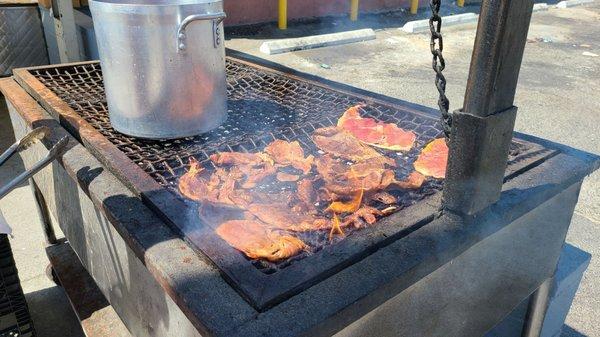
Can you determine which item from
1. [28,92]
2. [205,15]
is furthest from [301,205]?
[28,92]

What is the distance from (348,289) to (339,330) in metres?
0.10

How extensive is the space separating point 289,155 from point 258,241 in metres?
0.66

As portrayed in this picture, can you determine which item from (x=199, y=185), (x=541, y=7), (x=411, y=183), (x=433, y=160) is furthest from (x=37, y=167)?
(x=541, y=7)

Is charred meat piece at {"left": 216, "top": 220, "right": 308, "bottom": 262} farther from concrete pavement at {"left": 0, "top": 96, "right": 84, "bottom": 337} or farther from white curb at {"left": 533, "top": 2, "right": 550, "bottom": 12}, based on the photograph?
white curb at {"left": 533, "top": 2, "right": 550, "bottom": 12}

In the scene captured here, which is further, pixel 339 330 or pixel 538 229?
pixel 538 229

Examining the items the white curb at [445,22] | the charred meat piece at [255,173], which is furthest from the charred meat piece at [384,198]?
the white curb at [445,22]

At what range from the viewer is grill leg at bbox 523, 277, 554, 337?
2268 millimetres

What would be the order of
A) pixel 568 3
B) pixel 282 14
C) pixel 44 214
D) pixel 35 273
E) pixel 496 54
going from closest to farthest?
pixel 496 54
pixel 44 214
pixel 35 273
pixel 282 14
pixel 568 3

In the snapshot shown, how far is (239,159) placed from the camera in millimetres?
1987

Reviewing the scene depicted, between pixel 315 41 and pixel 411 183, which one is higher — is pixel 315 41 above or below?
below

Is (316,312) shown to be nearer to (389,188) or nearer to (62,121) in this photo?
(389,188)

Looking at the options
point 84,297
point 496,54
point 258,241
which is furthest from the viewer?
point 84,297

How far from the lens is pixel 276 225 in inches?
60.7

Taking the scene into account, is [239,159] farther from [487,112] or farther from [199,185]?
[487,112]
